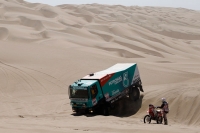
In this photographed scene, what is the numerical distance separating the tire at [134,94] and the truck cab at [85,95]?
2285 millimetres

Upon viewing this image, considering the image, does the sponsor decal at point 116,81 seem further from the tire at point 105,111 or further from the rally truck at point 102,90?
the tire at point 105,111

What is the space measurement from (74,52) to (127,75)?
13.5 meters

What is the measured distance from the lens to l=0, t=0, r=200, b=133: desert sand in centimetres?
1449

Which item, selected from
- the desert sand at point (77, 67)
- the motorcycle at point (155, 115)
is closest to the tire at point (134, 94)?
the desert sand at point (77, 67)

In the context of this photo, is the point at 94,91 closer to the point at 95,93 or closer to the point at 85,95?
the point at 95,93

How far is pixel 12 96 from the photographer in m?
21.2

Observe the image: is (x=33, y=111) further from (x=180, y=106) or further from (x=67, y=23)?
(x=67, y=23)

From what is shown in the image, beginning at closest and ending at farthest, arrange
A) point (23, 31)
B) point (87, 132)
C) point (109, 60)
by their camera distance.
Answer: point (87, 132)
point (109, 60)
point (23, 31)

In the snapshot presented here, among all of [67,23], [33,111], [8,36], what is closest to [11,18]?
[67,23]

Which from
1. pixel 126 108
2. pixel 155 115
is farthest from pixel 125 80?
pixel 155 115

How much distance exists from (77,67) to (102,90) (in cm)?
1038

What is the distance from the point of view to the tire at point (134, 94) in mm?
18609

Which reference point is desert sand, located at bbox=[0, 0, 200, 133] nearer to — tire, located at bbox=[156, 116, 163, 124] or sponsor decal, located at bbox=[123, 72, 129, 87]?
tire, located at bbox=[156, 116, 163, 124]

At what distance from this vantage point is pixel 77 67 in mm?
27141
